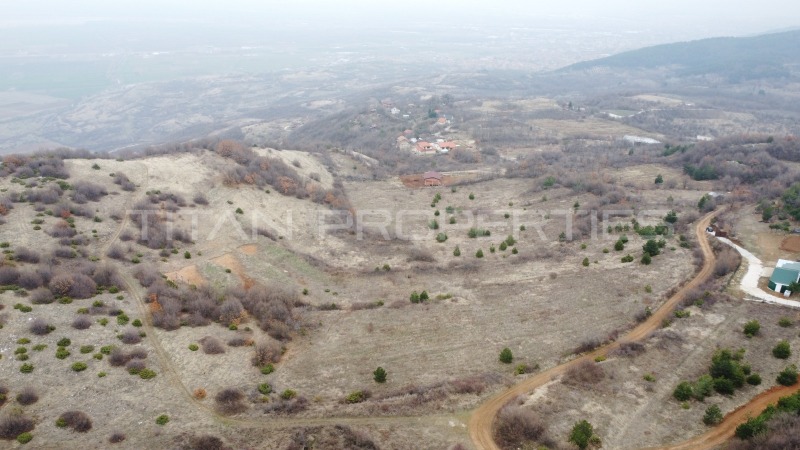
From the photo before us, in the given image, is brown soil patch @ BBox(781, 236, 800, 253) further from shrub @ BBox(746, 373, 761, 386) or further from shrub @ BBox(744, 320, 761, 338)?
shrub @ BBox(746, 373, 761, 386)

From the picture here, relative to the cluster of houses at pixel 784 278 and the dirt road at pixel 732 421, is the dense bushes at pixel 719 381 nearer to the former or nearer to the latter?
the dirt road at pixel 732 421

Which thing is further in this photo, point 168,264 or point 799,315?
point 168,264

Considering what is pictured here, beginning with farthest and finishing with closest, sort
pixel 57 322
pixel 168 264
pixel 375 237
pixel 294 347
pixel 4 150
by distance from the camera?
pixel 4 150 → pixel 375 237 → pixel 168 264 → pixel 294 347 → pixel 57 322

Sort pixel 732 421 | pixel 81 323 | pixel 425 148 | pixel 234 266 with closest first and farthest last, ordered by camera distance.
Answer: pixel 732 421, pixel 81 323, pixel 234 266, pixel 425 148

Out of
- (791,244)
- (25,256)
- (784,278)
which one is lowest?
(791,244)

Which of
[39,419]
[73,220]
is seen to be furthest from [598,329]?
[73,220]

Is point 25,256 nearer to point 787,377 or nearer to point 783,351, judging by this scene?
point 787,377

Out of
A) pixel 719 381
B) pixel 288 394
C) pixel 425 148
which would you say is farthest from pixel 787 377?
pixel 425 148

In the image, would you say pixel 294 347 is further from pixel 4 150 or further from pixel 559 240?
pixel 4 150
